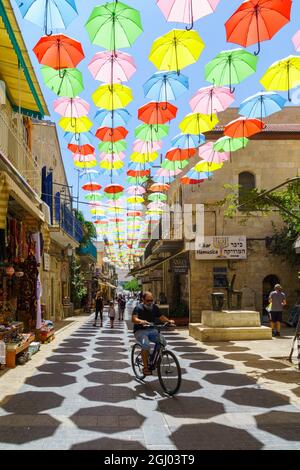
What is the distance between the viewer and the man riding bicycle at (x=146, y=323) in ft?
27.2

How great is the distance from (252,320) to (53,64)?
10402 millimetres

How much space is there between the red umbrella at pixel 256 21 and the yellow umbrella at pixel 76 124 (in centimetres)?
518

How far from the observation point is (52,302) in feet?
82.6

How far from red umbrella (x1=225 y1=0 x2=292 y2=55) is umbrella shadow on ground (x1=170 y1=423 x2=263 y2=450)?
666cm

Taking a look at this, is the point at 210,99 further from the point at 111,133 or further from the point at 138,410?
the point at 138,410

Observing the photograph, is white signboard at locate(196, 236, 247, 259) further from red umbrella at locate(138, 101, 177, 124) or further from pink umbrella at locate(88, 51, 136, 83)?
pink umbrella at locate(88, 51, 136, 83)

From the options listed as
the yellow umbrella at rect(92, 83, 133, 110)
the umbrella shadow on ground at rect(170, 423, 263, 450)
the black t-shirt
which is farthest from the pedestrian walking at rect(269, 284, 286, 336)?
the umbrella shadow on ground at rect(170, 423, 263, 450)

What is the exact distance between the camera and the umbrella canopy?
31.1ft

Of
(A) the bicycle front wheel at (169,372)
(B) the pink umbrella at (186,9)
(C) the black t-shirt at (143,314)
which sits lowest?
(A) the bicycle front wheel at (169,372)

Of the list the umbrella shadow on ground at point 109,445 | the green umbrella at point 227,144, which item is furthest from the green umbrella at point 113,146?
the umbrella shadow on ground at point 109,445

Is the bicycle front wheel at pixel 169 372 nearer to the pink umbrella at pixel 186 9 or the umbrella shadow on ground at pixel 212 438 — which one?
the umbrella shadow on ground at pixel 212 438
